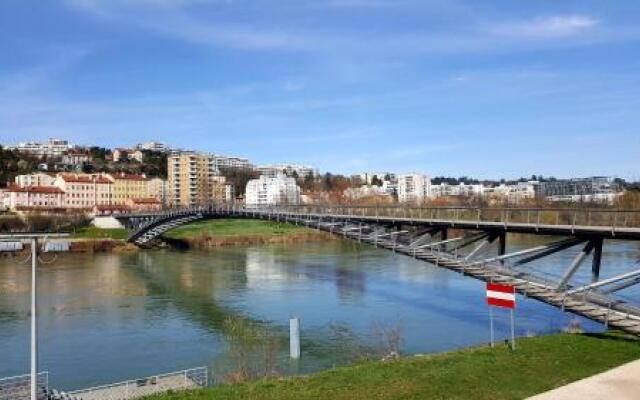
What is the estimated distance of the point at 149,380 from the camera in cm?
1755

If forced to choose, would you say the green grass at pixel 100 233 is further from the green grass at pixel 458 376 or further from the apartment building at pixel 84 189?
the green grass at pixel 458 376

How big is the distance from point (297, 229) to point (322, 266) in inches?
1557

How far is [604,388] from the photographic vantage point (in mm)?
11992

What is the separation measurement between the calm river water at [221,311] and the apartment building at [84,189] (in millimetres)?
64251

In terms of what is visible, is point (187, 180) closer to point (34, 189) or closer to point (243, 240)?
point (34, 189)

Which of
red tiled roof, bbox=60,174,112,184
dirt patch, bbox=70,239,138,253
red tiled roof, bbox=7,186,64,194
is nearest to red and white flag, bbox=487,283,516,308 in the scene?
dirt patch, bbox=70,239,138,253

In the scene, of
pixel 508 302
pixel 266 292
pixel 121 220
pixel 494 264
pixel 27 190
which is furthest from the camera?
pixel 27 190

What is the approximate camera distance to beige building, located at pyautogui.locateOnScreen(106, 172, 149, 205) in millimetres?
131250

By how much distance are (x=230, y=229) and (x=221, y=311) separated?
59878 millimetres

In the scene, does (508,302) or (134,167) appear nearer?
(508,302)

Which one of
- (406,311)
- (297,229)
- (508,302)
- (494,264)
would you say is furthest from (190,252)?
(508,302)

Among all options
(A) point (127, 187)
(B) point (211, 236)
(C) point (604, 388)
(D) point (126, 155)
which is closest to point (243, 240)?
(B) point (211, 236)

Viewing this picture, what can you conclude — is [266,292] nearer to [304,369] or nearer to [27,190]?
[304,369]

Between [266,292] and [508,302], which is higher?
[508,302]
